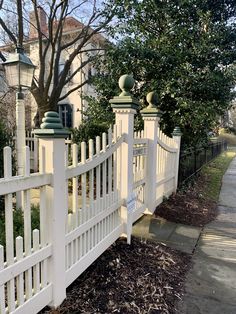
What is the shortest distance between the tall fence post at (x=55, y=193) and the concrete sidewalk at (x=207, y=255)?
1185 millimetres

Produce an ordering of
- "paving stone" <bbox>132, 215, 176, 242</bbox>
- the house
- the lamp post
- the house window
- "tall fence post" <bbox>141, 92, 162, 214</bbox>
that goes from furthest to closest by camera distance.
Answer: the house window → the house → "tall fence post" <bbox>141, 92, 162, 214</bbox> → the lamp post → "paving stone" <bbox>132, 215, 176, 242</bbox>

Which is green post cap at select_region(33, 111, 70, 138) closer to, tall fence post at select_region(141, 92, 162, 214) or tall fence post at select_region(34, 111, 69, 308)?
tall fence post at select_region(34, 111, 69, 308)

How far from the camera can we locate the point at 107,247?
3418mm

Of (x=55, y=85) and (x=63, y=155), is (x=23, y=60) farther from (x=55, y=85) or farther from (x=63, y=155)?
(x=55, y=85)

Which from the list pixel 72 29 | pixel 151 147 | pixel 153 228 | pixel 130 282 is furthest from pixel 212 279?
pixel 72 29

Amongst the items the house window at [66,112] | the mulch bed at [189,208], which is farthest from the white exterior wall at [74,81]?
the mulch bed at [189,208]

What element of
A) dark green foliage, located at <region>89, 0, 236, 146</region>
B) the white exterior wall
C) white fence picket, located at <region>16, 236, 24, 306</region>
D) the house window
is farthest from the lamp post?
the house window

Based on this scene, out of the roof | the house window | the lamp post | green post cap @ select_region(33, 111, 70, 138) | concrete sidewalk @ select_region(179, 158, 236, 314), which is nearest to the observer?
green post cap @ select_region(33, 111, 70, 138)

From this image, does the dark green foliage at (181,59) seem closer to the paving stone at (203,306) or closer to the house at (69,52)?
the paving stone at (203,306)

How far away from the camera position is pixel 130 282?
295cm

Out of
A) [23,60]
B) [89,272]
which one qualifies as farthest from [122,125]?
[23,60]

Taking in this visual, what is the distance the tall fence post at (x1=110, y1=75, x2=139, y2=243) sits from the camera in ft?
11.6

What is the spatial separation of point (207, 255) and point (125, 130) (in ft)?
6.50

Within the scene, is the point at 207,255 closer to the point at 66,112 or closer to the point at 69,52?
the point at 69,52
